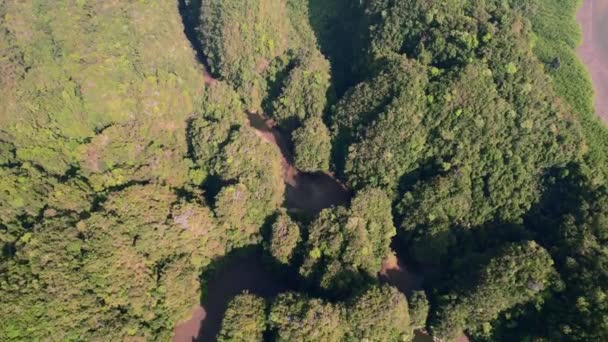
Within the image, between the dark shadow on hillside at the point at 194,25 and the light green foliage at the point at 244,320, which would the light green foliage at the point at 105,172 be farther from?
the light green foliage at the point at 244,320

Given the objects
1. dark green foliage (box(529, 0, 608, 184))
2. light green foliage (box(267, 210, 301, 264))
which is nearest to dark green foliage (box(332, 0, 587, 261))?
dark green foliage (box(529, 0, 608, 184))

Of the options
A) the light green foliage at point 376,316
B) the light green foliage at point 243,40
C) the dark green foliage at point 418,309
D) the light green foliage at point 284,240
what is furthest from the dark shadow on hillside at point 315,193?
the light green foliage at point 376,316

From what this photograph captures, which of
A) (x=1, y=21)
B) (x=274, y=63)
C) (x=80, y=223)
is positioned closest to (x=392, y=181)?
(x=274, y=63)

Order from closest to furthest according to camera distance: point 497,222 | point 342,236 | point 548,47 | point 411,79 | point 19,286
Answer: point 19,286, point 342,236, point 497,222, point 411,79, point 548,47

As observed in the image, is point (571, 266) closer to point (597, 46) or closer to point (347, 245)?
point (347, 245)

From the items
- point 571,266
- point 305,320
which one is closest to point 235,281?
point 305,320

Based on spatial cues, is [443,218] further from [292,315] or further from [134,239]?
[134,239]

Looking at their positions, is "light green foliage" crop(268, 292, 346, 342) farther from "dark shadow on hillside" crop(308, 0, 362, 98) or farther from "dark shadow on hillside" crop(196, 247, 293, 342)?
"dark shadow on hillside" crop(308, 0, 362, 98)
